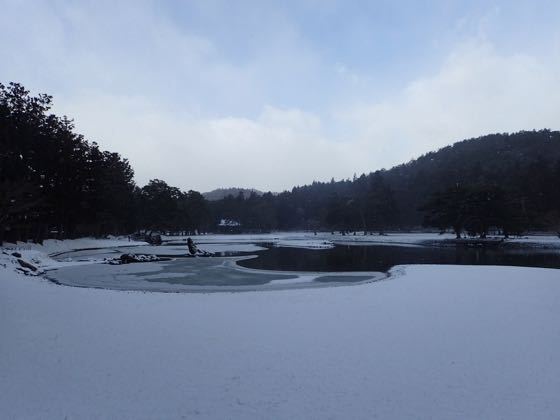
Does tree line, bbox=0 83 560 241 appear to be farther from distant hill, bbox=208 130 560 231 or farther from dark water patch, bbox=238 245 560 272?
dark water patch, bbox=238 245 560 272

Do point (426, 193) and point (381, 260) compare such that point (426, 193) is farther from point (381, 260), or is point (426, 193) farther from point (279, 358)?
point (279, 358)

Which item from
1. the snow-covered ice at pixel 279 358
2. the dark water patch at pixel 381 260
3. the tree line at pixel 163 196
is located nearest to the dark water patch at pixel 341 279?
the dark water patch at pixel 381 260

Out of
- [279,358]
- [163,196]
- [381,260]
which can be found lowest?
[381,260]

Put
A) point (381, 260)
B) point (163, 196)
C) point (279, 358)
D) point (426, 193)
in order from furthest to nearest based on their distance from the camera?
1. point (426, 193)
2. point (163, 196)
3. point (381, 260)
4. point (279, 358)

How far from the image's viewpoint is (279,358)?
6.89 metres

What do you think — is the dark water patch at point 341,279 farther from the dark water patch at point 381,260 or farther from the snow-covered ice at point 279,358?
the snow-covered ice at point 279,358

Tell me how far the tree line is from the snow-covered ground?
2216 centimetres

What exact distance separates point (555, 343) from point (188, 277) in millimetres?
15457

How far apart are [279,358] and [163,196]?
77.7 meters

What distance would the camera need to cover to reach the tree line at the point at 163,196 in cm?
3647

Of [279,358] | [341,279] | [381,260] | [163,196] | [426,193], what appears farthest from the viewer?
[426,193]

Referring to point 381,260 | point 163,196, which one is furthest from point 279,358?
point 163,196

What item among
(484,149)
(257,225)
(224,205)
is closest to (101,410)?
(257,225)

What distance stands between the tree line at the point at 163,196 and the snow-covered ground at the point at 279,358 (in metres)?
22.2
